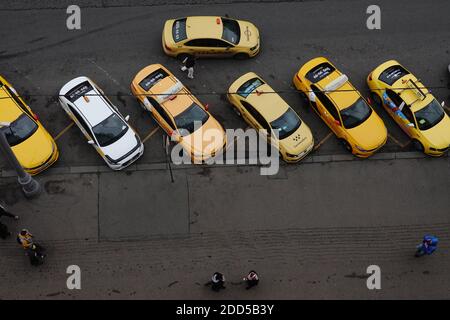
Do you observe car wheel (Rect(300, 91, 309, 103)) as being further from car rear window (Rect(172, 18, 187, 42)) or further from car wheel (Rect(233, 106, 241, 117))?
car rear window (Rect(172, 18, 187, 42))

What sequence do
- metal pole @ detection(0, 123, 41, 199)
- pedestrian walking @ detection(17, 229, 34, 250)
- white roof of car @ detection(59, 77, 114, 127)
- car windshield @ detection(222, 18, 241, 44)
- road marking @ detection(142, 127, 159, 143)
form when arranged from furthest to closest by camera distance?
1. car windshield @ detection(222, 18, 241, 44)
2. road marking @ detection(142, 127, 159, 143)
3. white roof of car @ detection(59, 77, 114, 127)
4. pedestrian walking @ detection(17, 229, 34, 250)
5. metal pole @ detection(0, 123, 41, 199)

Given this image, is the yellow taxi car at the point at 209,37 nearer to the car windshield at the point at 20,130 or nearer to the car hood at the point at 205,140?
the car hood at the point at 205,140

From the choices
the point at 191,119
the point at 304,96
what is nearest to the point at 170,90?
the point at 191,119

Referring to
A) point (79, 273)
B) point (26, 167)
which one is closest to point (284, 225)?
point (79, 273)

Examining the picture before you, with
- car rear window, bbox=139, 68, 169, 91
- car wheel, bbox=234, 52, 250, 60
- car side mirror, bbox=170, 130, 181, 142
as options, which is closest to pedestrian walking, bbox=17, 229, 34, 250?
car side mirror, bbox=170, 130, 181, 142

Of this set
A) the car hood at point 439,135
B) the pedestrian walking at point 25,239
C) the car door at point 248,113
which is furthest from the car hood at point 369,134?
the pedestrian walking at point 25,239

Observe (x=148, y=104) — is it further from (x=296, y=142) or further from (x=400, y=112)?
(x=400, y=112)
